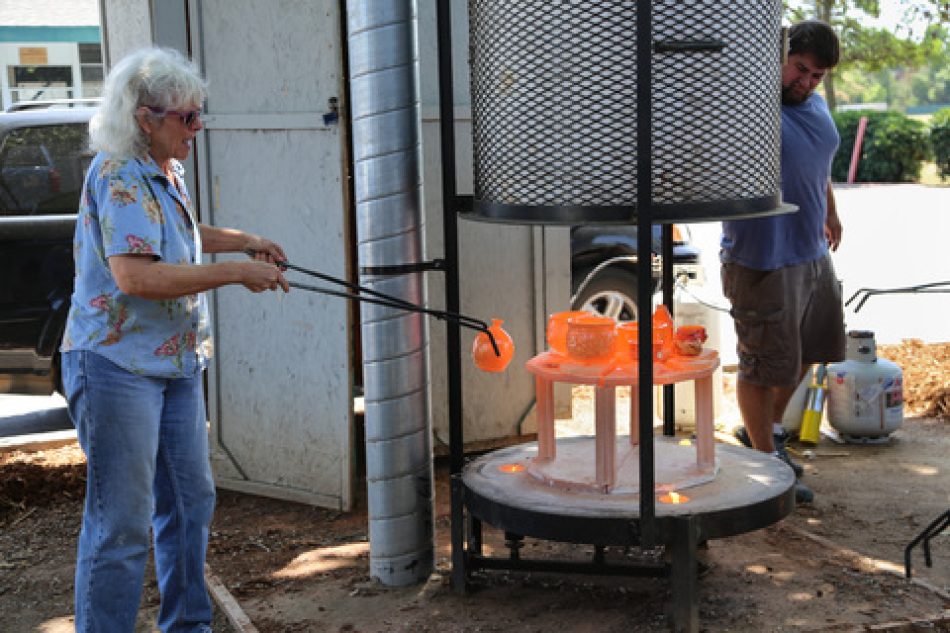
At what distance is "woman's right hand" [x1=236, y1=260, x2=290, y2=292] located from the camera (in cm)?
357

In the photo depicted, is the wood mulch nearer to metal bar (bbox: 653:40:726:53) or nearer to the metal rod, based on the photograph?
the metal rod

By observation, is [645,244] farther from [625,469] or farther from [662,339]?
[625,469]

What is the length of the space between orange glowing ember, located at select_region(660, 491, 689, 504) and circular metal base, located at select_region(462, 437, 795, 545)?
0.03m

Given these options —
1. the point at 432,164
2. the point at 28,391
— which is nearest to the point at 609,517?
the point at 432,164

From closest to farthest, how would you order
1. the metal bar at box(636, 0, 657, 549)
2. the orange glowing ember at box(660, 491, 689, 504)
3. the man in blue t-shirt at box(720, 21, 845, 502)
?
the metal bar at box(636, 0, 657, 549) < the orange glowing ember at box(660, 491, 689, 504) < the man in blue t-shirt at box(720, 21, 845, 502)

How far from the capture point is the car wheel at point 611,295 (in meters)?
8.34

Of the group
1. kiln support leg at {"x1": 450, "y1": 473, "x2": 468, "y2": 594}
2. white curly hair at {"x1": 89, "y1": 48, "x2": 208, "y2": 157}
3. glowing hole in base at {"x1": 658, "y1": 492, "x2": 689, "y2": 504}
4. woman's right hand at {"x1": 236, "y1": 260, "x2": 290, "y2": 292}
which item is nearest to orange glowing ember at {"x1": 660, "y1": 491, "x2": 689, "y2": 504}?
glowing hole in base at {"x1": 658, "y1": 492, "x2": 689, "y2": 504}

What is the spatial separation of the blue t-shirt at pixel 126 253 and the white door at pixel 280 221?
76.5 inches

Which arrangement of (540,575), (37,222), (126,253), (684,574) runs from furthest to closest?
(37,222)
(540,575)
(684,574)
(126,253)

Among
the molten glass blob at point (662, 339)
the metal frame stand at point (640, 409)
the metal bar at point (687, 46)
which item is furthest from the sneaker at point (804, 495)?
the metal bar at point (687, 46)

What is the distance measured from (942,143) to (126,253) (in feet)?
85.9

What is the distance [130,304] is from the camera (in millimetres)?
3572

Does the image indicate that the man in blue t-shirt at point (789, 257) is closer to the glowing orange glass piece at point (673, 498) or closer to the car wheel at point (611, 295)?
the glowing orange glass piece at point (673, 498)

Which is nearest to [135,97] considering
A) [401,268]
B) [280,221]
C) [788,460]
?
[401,268]
